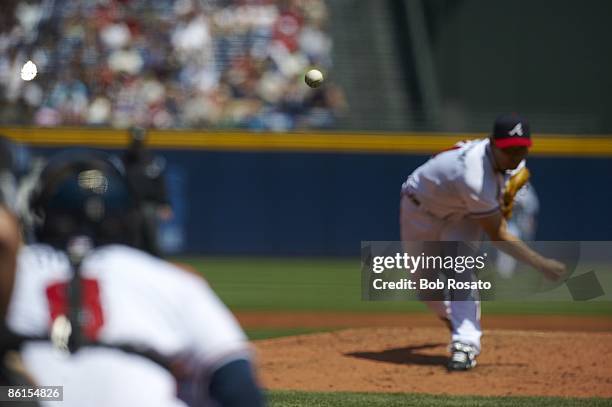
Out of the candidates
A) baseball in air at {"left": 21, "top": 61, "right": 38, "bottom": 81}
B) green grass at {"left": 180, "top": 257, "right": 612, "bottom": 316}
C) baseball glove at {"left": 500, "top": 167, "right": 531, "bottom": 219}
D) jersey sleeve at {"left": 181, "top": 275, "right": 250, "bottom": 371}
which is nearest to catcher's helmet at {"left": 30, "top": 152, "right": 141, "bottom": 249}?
jersey sleeve at {"left": 181, "top": 275, "right": 250, "bottom": 371}

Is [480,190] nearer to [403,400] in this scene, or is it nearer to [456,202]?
[456,202]

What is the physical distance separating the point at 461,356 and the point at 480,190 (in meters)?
1.23

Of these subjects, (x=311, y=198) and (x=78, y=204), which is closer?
(x=78, y=204)

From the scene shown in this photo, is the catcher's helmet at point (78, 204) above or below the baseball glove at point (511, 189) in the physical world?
above

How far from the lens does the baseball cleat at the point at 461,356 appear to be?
26.0ft

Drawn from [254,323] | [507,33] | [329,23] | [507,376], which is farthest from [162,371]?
[507,33]

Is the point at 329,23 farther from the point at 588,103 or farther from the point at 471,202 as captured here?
the point at 471,202

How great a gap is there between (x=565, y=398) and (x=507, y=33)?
54.3 feet

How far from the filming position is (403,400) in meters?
7.05

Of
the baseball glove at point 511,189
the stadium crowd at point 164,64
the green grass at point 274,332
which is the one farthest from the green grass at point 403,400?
the stadium crowd at point 164,64

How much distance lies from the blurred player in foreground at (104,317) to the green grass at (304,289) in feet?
33.9

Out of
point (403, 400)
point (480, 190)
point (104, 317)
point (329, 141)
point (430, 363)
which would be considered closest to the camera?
point (104, 317)

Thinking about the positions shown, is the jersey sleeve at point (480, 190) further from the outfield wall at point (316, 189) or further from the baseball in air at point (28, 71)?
the outfield wall at point (316, 189)

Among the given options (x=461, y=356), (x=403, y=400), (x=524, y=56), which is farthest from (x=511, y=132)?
(x=524, y=56)
